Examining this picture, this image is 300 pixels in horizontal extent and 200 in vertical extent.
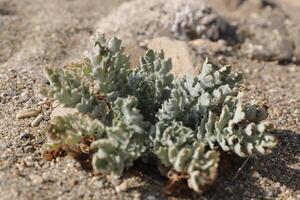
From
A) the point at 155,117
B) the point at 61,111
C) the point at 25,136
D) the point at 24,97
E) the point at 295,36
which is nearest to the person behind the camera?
the point at 155,117

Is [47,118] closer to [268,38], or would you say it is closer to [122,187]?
[122,187]

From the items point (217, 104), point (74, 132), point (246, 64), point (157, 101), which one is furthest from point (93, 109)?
point (246, 64)

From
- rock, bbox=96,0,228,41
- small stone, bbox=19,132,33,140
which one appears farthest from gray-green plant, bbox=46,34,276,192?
rock, bbox=96,0,228,41

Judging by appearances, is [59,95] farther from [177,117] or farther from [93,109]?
[177,117]

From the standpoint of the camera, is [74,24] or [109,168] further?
[74,24]

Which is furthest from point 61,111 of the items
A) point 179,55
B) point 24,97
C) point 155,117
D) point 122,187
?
point 179,55

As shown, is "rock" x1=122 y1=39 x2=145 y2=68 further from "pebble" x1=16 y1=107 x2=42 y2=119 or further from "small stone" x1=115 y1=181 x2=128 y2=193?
"small stone" x1=115 y1=181 x2=128 y2=193

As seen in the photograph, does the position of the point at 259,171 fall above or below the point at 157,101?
below
